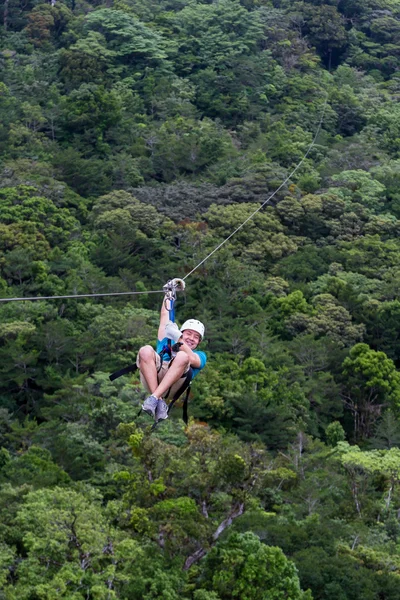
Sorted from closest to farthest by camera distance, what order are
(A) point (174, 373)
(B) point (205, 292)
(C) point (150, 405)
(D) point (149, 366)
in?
(C) point (150, 405), (A) point (174, 373), (D) point (149, 366), (B) point (205, 292)

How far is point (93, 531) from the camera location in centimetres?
1886

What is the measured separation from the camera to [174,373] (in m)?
10.8

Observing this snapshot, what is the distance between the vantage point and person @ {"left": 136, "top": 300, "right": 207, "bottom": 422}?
1068 cm

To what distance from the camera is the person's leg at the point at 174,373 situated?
10688 mm

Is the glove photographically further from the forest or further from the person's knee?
the forest

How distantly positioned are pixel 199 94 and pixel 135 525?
31490 mm

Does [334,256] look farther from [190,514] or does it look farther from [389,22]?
[389,22]

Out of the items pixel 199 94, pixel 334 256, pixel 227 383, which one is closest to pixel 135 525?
pixel 227 383

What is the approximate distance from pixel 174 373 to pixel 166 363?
32 cm

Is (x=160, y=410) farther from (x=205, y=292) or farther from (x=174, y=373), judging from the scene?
(x=205, y=292)

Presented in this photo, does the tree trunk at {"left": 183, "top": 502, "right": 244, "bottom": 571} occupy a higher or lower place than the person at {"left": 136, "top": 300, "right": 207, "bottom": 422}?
lower

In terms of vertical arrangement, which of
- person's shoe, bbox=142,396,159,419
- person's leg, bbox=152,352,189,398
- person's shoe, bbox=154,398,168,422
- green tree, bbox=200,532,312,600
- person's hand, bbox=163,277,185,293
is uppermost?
person's hand, bbox=163,277,185,293

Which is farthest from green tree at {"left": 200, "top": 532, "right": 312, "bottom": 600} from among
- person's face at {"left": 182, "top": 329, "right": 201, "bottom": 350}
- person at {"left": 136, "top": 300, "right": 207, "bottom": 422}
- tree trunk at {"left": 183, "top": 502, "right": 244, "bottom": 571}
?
person's face at {"left": 182, "top": 329, "right": 201, "bottom": 350}

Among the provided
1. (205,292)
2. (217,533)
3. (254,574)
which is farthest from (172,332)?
(205,292)
